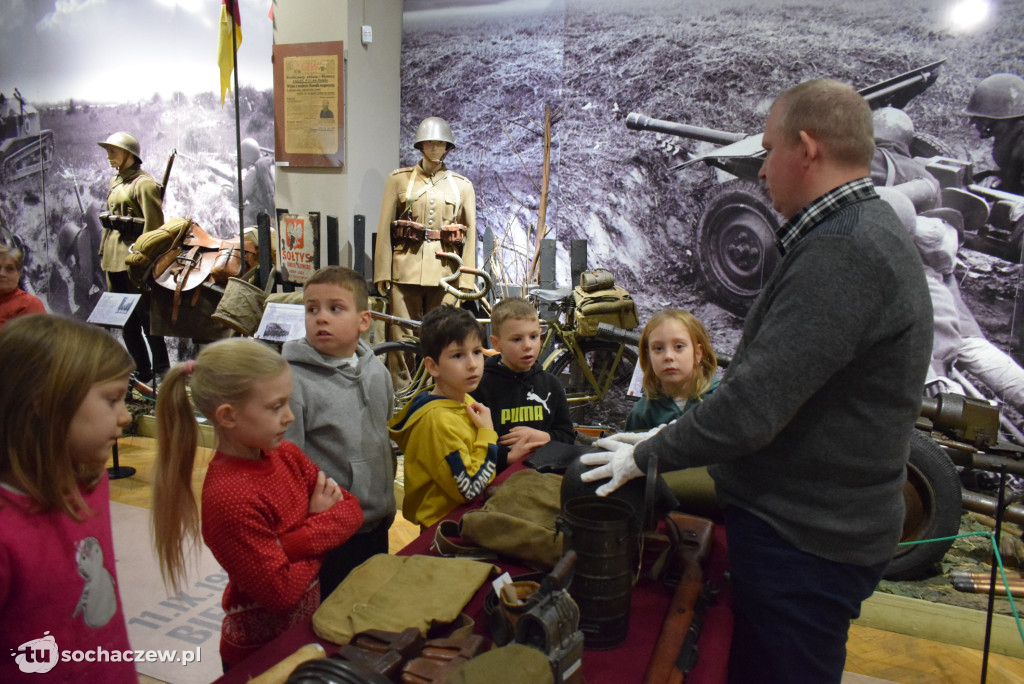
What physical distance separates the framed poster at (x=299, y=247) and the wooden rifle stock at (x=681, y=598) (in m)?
4.58

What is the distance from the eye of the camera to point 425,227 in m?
5.61

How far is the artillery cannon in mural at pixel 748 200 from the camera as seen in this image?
480 centimetres

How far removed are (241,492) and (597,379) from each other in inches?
166

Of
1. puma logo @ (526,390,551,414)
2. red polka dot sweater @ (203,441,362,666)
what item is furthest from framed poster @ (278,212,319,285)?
red polka dot sweater @ (203,441,362,666)

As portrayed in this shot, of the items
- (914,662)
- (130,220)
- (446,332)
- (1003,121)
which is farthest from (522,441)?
(130,220)

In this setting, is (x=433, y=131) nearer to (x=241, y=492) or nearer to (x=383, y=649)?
(x=241, y=492)

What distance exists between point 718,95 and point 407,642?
512 centimetres

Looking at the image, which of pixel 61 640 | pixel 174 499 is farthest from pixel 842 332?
pixel 61 640

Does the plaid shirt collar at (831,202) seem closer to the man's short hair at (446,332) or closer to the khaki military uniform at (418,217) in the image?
the man's short hair at (446,332)

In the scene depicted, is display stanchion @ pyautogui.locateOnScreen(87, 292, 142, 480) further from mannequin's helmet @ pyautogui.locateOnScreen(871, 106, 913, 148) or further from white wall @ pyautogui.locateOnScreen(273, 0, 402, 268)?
mannequin's helmet @ pyautogui.locateOnScreen(871, 106, 913, 148)

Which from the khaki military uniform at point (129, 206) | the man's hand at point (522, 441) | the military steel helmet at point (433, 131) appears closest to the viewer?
the man's hand at point (522, 441)

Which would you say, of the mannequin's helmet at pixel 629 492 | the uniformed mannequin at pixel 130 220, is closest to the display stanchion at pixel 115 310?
the uniformed mannequin at pixel 130 220

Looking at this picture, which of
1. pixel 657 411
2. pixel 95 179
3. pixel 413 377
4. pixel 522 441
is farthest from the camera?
pixel 95 179

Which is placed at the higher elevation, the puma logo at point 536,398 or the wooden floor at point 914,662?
the puma logo at point 536,398
